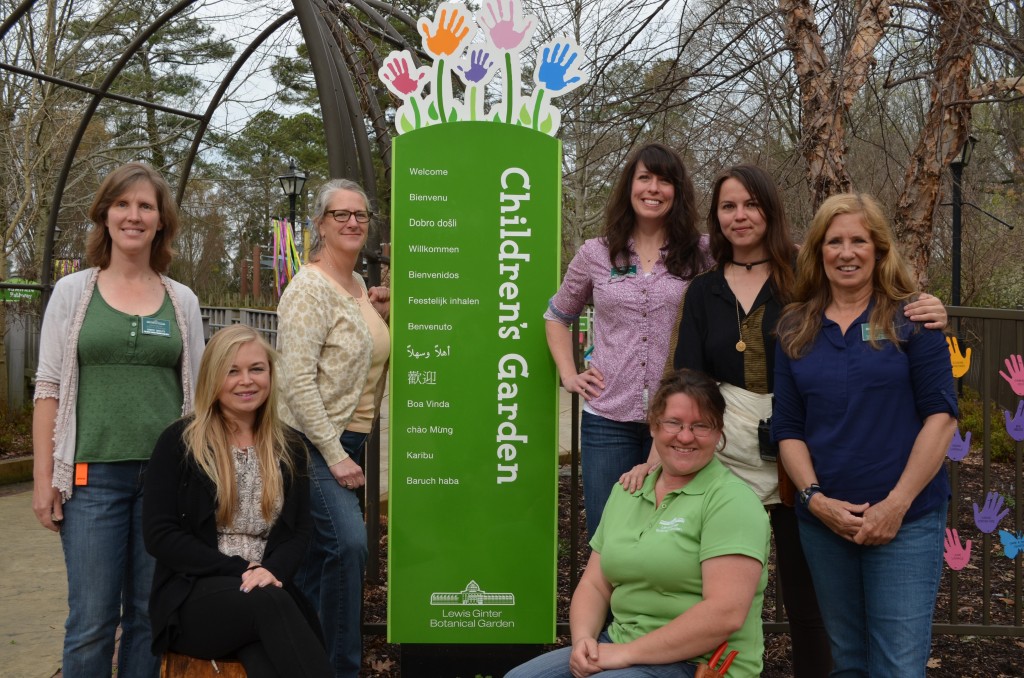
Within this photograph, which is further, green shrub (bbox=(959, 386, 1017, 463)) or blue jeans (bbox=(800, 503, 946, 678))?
green shrub (bbox=(959, 386, 1017, 463))

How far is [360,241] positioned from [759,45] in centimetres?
324

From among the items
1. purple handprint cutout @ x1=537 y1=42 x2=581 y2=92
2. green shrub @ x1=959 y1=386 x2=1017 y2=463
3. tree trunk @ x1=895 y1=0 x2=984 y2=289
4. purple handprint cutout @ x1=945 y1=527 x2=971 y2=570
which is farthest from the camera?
green shrub @ x1=959 y1=386 x2=1017 y2=463

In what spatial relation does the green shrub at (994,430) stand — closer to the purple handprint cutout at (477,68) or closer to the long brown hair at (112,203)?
the purple handprint cutout at (477,68)

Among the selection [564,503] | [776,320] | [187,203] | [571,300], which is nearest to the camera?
[776,320]

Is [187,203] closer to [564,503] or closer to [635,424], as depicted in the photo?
[564,503]

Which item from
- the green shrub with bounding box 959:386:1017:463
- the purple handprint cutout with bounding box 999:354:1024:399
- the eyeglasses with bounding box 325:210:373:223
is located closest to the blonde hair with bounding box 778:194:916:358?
the eyeglasses with bounding box 325:210:373:223

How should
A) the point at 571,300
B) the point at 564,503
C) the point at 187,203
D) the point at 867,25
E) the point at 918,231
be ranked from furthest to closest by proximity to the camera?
1. the point at 187,203
2. the point at 564,503
3. the point at 918,231
4. the point at 867,25
5. the point at 571,300

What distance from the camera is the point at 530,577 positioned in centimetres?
351

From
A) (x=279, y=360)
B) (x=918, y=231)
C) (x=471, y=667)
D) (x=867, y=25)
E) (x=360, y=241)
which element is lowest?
(x=471, y=667)

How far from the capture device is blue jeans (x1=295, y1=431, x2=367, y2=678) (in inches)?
123

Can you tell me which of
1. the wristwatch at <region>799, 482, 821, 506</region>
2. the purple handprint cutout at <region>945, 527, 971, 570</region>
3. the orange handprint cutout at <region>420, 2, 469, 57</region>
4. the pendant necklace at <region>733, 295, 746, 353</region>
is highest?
the orange handprint cutout at <region>420, 2, 469, 57</region>

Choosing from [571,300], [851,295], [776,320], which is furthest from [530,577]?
[851,295]

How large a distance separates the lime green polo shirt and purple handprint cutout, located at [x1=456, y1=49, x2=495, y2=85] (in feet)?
5.72

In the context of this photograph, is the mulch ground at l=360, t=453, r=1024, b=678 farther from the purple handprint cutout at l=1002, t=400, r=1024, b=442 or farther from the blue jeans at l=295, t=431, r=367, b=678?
the blue jeans at l=295, t=431, r=367, b=678
